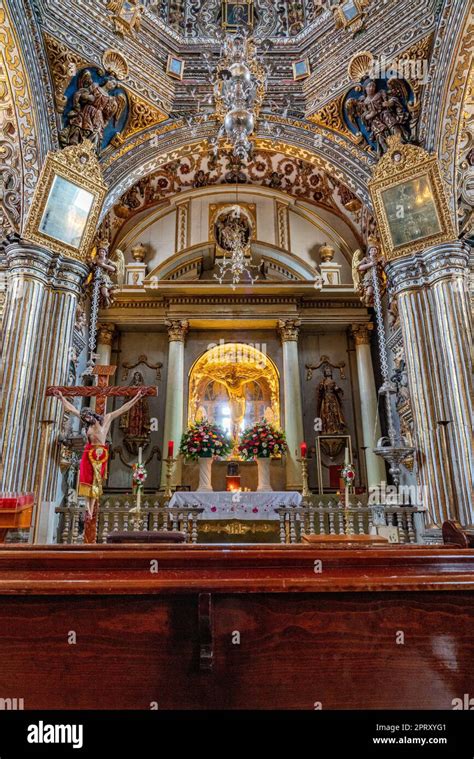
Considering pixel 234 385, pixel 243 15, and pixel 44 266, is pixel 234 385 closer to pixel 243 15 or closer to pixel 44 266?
pixel 44 266

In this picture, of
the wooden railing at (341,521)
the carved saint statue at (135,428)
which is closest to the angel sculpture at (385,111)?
the wooden railing at (341,521)

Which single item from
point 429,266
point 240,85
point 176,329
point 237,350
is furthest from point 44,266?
point 429,266

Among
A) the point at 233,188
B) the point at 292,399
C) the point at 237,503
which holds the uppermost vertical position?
the point at 233,188

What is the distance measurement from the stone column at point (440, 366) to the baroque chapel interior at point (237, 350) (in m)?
0.04

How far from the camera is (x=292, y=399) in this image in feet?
35.9

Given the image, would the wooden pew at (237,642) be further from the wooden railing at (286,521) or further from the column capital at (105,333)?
the column capital at (105,333)

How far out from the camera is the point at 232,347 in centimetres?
1206

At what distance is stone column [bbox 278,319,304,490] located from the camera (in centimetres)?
1023

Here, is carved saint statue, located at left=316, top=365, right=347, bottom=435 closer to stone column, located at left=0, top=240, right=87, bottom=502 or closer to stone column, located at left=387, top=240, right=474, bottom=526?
stone column, located at left=387, top=240, right=474, bottom=526

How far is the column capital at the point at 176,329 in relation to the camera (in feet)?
37.4

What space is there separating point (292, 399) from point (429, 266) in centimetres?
449

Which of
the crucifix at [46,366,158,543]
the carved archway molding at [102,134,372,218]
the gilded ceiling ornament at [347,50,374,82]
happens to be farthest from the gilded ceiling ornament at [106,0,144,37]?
the crucifix at [46,366,158,543]

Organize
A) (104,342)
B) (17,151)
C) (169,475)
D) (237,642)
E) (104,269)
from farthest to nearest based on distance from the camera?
(104,342) → (169,475) → (104,269) → (17,151) → (237,642)
